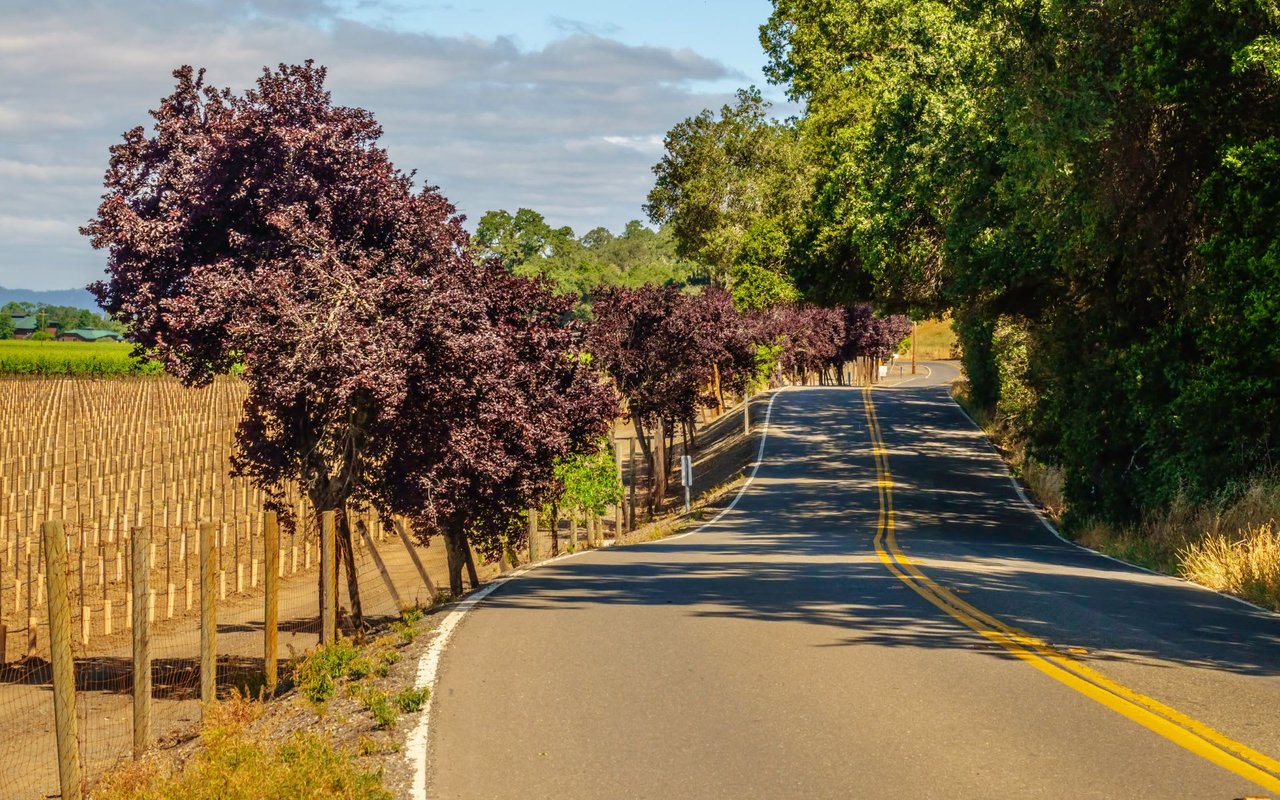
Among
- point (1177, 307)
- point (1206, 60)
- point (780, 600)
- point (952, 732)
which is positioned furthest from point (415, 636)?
point (1177, 307)

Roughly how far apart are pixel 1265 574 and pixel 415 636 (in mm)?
10190

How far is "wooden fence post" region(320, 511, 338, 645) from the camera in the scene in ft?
49.4

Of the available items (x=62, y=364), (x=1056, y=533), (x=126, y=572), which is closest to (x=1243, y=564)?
(x=1056, y=533)

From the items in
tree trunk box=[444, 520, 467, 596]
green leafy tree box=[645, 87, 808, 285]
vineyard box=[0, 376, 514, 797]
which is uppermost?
green leafy tree box=[645, 87, 808, 285]

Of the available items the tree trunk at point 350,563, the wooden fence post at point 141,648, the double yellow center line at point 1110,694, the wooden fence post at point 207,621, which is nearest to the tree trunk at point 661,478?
the tree trunk at point 350,563

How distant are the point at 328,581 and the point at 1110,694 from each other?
922 cm

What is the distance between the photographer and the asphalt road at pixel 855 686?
7.09 metres

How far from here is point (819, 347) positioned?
98062 mm

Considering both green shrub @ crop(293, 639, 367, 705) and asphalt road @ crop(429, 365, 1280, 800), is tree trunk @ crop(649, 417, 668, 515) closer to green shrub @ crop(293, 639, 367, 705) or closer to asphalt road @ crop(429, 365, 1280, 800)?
asphalt road @ crop(429, 365, 1280, 800)

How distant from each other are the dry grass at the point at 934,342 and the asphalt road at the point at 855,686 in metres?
140

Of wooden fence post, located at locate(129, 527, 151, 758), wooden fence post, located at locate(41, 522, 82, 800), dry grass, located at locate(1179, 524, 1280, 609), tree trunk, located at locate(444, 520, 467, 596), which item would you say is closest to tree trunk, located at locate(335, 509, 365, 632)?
tree trunk, located at locate(444, 520, 467, 596)

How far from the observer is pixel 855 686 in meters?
9.50

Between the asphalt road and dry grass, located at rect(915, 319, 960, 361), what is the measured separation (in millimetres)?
139819

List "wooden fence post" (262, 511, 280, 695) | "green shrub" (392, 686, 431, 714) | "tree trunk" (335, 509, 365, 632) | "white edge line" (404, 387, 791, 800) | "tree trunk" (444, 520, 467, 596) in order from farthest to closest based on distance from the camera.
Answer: "tree trunk" (444, 520, 467, 596) < "tree trunk" (335, 509, 365, 632) < "wooden fence post" (262, 511, 280, 695) < "green shrub" (392, 686, 431, 714) < "white edge line" (404, 387, 791, 800)
